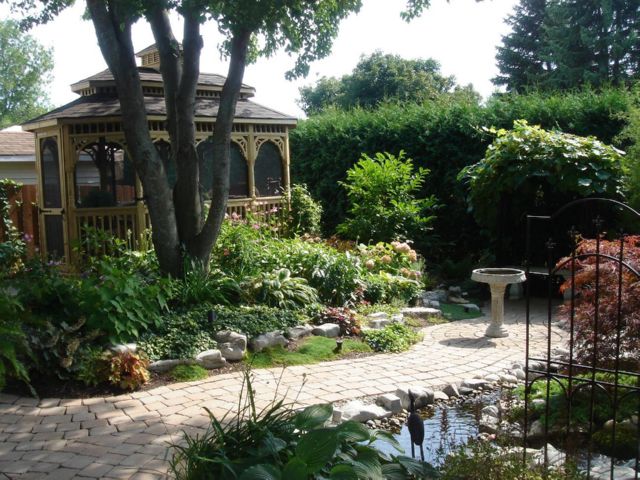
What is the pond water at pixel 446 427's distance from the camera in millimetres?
4938

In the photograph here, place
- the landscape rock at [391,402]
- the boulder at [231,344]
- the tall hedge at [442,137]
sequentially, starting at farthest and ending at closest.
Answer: the tall hedge at [442,137] < the boulder at [231,344] < the landscape rock at [391,402]

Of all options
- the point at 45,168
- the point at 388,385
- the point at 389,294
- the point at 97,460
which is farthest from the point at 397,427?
the point at 45,168

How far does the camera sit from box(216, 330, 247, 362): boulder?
6855mm

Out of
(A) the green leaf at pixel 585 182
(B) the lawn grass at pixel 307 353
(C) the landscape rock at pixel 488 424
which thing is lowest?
(C) the landscape rock at pixel 488 424

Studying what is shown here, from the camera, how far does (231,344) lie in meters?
6.95

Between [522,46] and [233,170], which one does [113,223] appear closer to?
[233,170]

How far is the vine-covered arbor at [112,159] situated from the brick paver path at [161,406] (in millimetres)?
4996

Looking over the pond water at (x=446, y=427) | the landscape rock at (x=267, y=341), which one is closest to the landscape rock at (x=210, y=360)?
the landscape rock at (x=267, y=341)

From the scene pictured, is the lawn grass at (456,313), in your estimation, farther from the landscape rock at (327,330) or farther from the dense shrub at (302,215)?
the dense shrub at (302,215)

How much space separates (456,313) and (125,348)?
5.14m

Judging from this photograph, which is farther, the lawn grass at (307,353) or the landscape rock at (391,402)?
the lawn grass at (307,353)

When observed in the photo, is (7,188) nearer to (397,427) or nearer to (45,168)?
(45,168)

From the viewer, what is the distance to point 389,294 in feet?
32.3

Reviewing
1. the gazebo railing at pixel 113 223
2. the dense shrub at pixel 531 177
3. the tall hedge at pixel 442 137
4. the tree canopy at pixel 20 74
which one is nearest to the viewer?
the dense shrub at pixel 531 177
